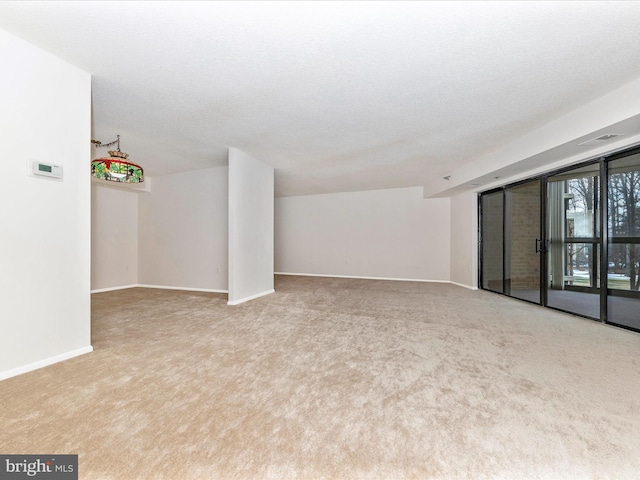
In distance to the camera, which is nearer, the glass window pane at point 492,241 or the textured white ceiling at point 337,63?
the textured white ceiling at point 337,63

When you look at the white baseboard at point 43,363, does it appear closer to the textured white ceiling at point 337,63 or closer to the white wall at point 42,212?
the white wall at point 42,212

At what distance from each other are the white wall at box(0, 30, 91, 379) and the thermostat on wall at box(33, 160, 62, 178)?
44 millimetres

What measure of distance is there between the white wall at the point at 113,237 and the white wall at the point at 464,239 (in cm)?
795

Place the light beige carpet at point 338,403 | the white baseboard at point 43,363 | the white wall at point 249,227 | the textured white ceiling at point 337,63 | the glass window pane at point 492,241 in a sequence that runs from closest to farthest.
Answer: the light beige carpet at point 338,403, the textured white ceiling at point 337,63, the white baseboard at point 43,363, the white wall at point 249,227, the glass window pane at point 492,241

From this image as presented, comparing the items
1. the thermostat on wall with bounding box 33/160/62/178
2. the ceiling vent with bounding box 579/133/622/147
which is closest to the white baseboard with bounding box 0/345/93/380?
the thermostat on wall with bounding box 33/160/62/178

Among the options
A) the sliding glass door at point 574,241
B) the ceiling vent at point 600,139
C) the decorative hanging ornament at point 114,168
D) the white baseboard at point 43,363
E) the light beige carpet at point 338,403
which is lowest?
the light beige carpet at point 338,403

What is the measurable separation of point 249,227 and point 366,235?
13.2 feet

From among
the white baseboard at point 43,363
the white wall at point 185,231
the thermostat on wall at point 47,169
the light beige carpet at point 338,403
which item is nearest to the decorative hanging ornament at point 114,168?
the thermostat on wall at point 47,169

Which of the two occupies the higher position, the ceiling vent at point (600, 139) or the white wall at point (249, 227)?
the ceiling vent at point (600, 139)

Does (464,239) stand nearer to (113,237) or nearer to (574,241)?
(574,241)

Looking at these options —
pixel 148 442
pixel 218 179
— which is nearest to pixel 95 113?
pixel 218 179

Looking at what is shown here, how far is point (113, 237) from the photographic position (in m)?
6.17

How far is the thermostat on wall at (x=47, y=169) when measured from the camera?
2.18m

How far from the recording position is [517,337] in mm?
2969
